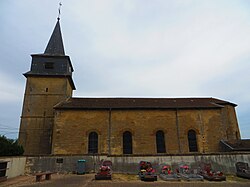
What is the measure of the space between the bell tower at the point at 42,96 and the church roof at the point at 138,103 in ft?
6.60

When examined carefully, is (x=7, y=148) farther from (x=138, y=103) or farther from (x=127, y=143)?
(x=138, y=103)

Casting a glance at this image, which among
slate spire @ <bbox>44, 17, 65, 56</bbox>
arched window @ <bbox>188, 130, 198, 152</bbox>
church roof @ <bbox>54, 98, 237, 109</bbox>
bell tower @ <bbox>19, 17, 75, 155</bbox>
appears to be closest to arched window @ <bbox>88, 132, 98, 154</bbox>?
church roof @ <bbox>54, 98, 237, 109</bbox>

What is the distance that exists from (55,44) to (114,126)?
14774mm

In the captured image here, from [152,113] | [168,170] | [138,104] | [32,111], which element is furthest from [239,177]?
[32,111]

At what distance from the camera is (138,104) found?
71.9ft

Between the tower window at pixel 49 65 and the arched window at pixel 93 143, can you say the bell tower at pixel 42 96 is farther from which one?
the arched window at pixel 93 143

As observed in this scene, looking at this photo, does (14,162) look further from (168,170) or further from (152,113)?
(152,113)

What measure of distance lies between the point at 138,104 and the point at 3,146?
14128mm

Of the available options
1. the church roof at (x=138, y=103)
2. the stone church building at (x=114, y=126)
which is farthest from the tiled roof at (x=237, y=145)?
the church roof at (x=138, y=103)

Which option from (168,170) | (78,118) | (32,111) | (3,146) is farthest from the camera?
(32,111)

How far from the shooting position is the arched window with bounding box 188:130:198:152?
2000 centimetres

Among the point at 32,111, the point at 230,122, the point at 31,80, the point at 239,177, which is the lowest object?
the point at 239,177

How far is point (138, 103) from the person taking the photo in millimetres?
22391

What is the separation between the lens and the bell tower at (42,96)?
20.2m
